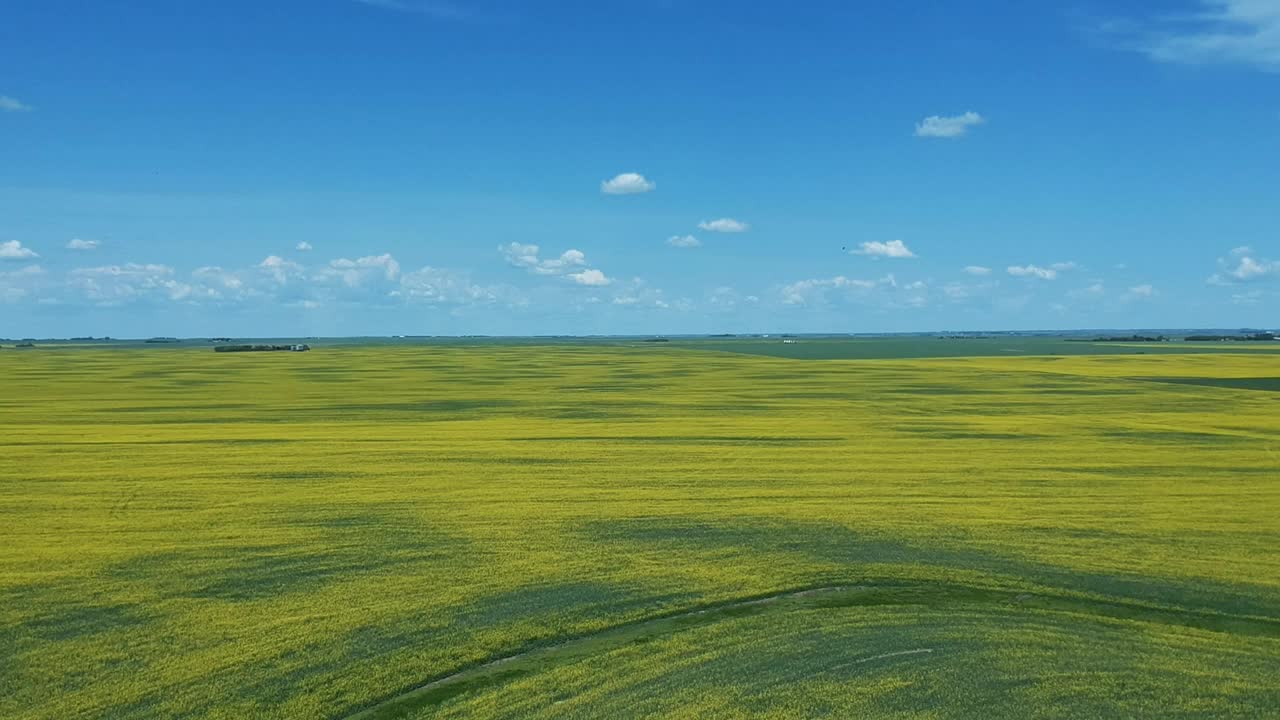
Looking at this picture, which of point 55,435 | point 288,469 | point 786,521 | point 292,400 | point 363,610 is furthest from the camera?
point 292,400

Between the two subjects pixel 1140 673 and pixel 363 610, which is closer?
pixel 1140 673

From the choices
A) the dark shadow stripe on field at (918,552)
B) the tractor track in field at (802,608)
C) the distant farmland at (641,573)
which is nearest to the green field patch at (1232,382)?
the distant farmland at (641,573)

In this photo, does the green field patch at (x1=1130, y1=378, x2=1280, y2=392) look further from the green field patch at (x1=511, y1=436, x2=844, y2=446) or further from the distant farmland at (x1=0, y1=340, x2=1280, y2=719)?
the green field patch at (x1=511, y1=436, x2=844, y2=446)

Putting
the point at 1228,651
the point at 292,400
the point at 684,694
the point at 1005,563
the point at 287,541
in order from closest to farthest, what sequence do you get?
the point at 684,694
the point at 1228,651
the point at 1005,563
the point at 287,541
the point at 292,400

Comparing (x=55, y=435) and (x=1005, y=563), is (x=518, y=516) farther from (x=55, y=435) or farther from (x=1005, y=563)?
(x=55, y=435)

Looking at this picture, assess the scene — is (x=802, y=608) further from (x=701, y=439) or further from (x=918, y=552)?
(x=701, y=439)

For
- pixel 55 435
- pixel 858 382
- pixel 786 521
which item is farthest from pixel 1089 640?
pixel 858 382
